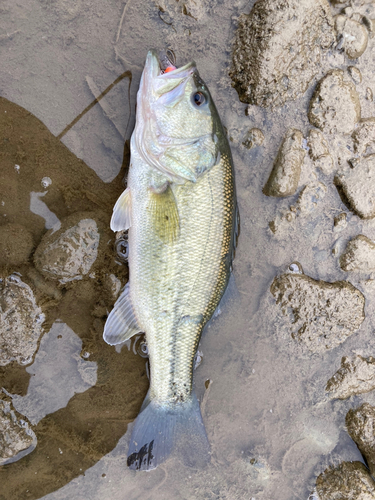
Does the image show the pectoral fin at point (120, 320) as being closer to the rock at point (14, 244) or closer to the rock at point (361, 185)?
the rock at point (14, 244)

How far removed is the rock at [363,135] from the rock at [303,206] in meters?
0.47

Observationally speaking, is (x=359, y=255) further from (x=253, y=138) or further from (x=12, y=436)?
(x=12, y=436)

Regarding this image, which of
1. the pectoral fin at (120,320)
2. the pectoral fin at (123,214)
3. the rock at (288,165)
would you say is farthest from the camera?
the rock at (288,165)

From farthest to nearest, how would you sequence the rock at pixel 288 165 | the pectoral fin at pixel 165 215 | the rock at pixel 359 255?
the rock at pixel 359 255, the rock at pixel 288 165, the pectoral fin at pixel 165 215

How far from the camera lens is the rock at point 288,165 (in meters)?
2.96

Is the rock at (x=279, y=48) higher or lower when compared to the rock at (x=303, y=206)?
higher

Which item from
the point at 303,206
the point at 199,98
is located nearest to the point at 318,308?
the point at 303,206

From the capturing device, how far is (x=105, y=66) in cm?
284

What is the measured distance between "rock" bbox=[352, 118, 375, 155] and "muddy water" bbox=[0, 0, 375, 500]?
12 cm

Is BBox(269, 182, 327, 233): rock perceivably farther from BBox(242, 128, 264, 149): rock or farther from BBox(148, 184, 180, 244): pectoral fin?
BBox(148, 184, 180, 244): pectoral fin

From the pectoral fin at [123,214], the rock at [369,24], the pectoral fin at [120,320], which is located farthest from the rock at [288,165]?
the pectoral fin at [120,320]

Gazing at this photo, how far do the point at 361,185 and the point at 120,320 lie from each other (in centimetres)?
243

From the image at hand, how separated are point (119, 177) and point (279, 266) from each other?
166cm

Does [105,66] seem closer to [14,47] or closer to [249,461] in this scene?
[14,47]
